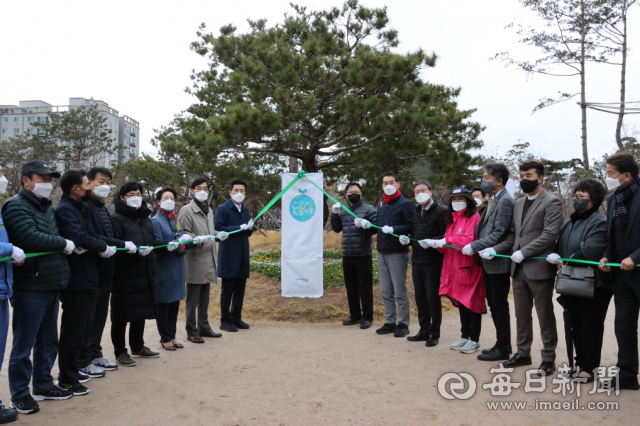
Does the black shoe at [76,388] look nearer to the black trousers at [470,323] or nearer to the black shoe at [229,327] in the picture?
the black shoe at [229,327]

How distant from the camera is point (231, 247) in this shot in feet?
19.4

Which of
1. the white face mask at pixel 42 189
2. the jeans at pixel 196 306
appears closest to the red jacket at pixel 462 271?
the jeans at pixel 196 306

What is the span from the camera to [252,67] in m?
8.39

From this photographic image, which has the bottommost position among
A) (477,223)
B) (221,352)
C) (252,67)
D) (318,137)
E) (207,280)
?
(221,352)

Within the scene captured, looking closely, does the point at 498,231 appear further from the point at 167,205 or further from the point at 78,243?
the point at 78,243

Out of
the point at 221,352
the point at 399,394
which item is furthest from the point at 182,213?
the point at 399,394

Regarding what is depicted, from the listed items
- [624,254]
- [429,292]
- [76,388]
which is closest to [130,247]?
[76,388]

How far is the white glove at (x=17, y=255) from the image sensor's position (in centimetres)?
307

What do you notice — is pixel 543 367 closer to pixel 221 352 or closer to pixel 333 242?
pixel 221 352

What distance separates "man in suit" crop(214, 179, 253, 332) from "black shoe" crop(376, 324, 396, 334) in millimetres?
1740

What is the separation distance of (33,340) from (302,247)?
149 inches

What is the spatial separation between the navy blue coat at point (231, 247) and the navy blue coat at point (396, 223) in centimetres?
174

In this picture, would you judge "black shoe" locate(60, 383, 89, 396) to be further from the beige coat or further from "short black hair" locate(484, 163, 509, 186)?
"short black hair" locate(484, 163, 509, 186)

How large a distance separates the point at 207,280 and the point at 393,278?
2253 millimetres
